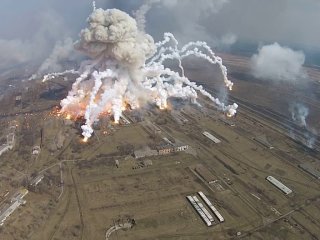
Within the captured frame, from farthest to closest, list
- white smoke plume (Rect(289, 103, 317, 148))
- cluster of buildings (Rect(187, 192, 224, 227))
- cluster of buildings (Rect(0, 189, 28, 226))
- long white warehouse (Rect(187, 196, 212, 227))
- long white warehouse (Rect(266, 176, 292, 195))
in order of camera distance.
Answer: white smoke plume (Rect(289, 103, 317, 148)), long white warehouse (Rect(266, 176, 292, 195)), cluster of buildings (Rect(0, 189, 28, 226)), cluster of buildings (Rect(187, 192, 224, 227)), long white warehouse (Rect(187, 196, 212, 227))

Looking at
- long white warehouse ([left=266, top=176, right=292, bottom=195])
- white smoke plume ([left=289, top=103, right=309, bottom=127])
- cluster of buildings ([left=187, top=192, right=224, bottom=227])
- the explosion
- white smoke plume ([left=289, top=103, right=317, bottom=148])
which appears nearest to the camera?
cluster of buildings ([left=187, top=192, right=224, bottom=227])

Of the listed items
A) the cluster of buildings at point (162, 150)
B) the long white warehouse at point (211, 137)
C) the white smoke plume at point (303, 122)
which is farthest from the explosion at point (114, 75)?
the white smoke plume at point (303, 122)

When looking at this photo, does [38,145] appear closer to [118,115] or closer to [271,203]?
Answer: [118,115]

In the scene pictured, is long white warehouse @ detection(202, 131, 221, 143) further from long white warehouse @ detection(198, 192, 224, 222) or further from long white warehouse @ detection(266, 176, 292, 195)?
long white warehouse @ detection(198, 192, 224, 222)

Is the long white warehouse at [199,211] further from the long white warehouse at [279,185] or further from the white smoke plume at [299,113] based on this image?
the white smoke plume at [299,113]

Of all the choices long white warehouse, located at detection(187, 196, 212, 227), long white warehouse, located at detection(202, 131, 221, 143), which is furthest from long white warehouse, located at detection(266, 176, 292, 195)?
long white warehouse, located at detection(202, 131, 221, 143)

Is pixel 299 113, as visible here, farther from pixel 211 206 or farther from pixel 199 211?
pixel 199 211

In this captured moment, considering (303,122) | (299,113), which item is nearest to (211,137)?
(303,122)
